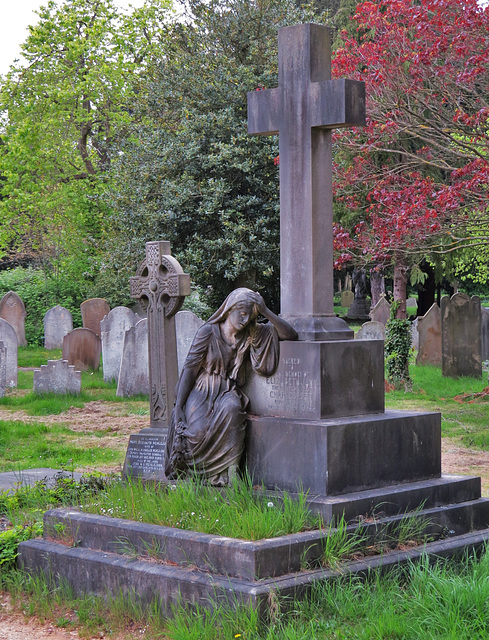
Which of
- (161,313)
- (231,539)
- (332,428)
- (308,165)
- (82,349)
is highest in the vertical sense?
(308,165)

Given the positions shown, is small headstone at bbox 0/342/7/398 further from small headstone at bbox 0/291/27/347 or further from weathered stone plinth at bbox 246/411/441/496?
weathered stone plinth at bbox 246/411/441/496

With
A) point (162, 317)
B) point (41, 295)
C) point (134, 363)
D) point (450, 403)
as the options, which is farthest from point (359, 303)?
point (162, 317)

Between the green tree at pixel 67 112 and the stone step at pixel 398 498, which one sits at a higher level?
the green tree at pixel 67 112

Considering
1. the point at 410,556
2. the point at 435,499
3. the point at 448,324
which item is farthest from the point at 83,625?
the point at 448,324

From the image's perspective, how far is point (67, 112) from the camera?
92.3ft

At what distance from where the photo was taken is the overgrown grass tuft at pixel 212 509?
17.5ft

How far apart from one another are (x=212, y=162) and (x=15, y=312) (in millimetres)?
8795

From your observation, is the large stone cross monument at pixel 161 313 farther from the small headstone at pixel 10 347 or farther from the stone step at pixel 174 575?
the small headstone at pixel 10 347

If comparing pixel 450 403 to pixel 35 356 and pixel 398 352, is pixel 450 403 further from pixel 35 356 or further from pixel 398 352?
pixel 35 356

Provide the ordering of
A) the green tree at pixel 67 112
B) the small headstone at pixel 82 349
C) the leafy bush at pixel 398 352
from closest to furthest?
the leafy bush at pixel 398 352 → the small headstone at pixel 82 349 → the green tree at pixel 67 112

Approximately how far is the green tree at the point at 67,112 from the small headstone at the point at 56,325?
4129mm

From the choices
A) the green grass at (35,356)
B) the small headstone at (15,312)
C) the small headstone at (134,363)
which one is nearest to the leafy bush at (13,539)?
the small headstone at (134,363)

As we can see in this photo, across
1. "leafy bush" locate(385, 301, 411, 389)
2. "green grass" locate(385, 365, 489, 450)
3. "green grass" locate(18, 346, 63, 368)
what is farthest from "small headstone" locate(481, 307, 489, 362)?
"green grass" locate(18, 346, 63, 368)

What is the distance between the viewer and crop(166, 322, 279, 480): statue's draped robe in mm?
6359
